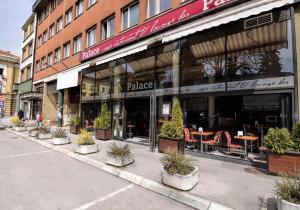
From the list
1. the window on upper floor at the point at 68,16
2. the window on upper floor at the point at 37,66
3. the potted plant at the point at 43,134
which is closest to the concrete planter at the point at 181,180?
the potted plant at the point at 43,134

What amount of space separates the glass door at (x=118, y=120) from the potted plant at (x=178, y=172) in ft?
25.4

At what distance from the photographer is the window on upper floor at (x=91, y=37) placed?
55.4ft

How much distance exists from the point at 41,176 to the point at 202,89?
690cm

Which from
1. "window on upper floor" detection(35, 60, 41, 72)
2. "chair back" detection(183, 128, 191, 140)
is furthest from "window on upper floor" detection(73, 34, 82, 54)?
"chair back" detection(183, 128, 191, 140)

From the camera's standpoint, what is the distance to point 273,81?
703cm

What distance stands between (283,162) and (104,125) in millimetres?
9820

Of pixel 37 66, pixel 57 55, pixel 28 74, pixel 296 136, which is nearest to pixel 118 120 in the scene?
pixel 296 136

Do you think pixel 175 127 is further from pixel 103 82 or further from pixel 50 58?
pixel 50 58

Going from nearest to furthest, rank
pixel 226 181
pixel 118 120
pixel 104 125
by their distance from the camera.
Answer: pixel 226 181 < pixel 104 125 < pixel 118 120

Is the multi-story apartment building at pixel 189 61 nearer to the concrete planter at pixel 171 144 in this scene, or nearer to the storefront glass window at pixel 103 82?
the storefront glass window at pixel 103 82

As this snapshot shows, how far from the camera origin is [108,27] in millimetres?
15312

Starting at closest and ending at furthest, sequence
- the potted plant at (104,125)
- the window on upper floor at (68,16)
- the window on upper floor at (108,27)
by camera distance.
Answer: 1. the potted plant at (104,125)
2. the window on upper floor at (108,27)
3. the window on upper floor at (68,16)

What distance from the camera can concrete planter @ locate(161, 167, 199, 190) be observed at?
487 centimetres

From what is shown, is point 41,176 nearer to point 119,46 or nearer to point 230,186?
point 230,186
